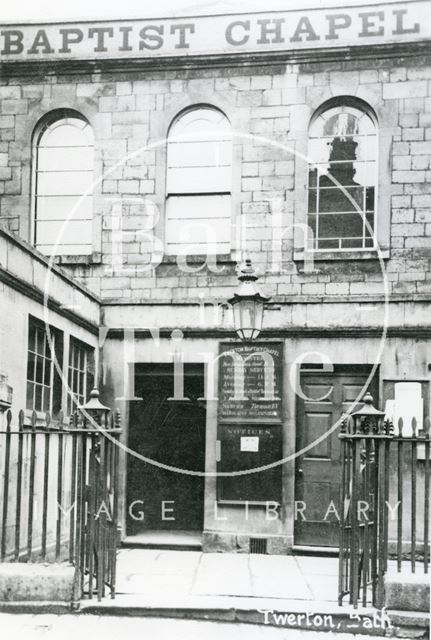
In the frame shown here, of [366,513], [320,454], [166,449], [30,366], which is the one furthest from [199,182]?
[366,513]

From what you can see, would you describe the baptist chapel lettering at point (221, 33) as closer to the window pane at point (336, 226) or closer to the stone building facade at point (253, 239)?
the stone building facade at point (253, 239)

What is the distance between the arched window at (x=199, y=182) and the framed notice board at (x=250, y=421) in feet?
5.37

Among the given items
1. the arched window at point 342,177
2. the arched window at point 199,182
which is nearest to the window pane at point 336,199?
the arched window at point 342,177

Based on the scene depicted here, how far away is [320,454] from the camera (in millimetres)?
9844

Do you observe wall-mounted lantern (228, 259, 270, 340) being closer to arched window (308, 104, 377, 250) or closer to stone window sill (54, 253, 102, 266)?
arched window (308, 104, 377, 250)

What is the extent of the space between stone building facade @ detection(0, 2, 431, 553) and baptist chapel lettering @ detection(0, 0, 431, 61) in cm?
8

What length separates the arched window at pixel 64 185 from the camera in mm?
10484

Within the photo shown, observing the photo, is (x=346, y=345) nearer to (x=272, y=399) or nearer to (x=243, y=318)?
(x=272, y=399)

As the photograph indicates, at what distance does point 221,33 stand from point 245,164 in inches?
74.4

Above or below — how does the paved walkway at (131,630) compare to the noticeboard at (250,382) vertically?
below

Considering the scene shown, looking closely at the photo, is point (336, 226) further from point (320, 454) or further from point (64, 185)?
point (64, 185)

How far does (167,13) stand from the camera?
10.2m

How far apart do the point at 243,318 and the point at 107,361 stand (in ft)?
9.79

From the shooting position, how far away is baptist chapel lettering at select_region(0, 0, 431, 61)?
32.5 feet
